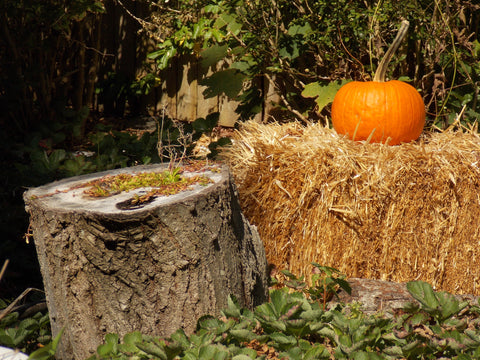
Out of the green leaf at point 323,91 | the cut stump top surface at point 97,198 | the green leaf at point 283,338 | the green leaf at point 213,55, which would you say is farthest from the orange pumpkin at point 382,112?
the green leaf at point 213,55

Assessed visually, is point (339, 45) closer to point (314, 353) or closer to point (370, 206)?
point (370, 206)

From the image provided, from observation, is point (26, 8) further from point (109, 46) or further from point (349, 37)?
point (349, 37)

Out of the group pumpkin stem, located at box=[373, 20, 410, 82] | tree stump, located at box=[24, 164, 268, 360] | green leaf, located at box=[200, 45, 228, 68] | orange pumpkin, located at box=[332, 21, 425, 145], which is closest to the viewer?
tree stump, located at box=[24, 164, 268, 360]

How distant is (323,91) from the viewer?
159 inches

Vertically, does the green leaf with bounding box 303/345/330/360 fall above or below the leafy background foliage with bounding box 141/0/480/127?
below

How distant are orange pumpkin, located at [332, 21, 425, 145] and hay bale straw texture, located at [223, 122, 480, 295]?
0.10 metres

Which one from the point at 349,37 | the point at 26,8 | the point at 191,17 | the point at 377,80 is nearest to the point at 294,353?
the point at 377,80

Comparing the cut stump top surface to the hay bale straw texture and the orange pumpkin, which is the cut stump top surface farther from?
the orange pumpkin

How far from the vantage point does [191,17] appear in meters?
5.02

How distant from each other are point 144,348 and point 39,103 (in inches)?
164

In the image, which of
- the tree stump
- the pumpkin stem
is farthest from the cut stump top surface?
the pumpkin stem

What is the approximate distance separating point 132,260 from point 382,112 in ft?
5.45

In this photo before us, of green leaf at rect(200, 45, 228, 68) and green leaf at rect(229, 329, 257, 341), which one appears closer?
green leaf at rect(229, 329, 257, 341)

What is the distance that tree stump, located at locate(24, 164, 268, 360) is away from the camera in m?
2.03
